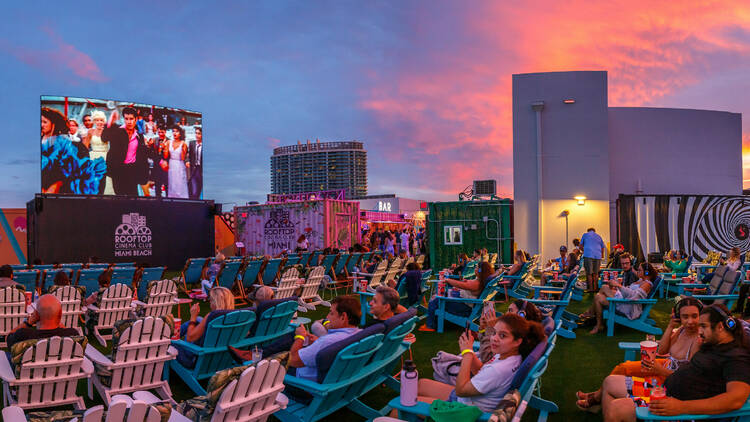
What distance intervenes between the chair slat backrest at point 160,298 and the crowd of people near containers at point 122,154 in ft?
56.9

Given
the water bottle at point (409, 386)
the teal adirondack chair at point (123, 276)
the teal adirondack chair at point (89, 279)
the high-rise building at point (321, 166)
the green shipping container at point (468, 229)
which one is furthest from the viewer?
the high-rise building at point (321, 166)

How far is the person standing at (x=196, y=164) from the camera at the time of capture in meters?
25.5

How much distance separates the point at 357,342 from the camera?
137 inches

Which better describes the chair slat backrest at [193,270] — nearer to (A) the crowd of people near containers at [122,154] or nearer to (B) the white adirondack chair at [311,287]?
(B) the white adirondack chair at [311,287]

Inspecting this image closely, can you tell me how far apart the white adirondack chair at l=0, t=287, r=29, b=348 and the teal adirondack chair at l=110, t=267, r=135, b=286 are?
3.09 m

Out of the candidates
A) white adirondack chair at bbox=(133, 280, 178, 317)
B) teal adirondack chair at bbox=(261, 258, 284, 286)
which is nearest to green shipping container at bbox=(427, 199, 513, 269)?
teal adirondack chair at bbox=(261, 258, 284, 286)

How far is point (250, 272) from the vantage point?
11852mm

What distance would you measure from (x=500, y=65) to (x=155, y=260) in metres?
16.7

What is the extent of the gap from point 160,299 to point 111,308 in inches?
26.7

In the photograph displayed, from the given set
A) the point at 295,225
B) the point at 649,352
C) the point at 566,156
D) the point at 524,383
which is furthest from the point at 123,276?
the point at 566,156

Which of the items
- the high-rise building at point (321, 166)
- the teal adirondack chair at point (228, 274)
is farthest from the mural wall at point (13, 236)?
the high-rise building at point (321, 166)

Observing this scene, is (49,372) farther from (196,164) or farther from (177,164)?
(196,164)

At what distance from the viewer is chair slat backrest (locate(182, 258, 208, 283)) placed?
489 inches

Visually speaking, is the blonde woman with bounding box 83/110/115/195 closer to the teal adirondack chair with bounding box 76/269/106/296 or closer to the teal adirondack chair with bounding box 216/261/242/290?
the teal adirondack chair with bounding box 76/269/106/296
